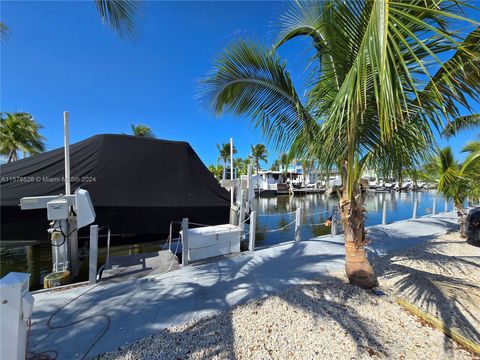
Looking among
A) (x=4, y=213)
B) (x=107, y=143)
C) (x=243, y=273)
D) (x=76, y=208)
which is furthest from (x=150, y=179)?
(x=243, y=273)

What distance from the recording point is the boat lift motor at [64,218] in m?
3.81

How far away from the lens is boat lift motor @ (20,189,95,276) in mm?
3814

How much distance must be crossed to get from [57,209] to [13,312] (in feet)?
9.54

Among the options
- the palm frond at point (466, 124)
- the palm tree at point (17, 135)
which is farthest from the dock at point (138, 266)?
the palm tree at point (17, 135)

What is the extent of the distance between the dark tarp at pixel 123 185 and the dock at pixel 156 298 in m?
1.60

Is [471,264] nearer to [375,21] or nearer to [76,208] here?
[375,21]

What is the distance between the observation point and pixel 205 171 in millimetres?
6391

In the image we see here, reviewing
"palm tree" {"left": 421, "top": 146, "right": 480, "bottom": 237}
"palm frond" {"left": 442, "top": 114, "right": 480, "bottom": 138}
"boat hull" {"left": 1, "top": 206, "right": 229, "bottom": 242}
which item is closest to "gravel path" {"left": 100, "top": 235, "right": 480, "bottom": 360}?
"boat hull" {"left": 1, "top": 206, "right": 229, "bottom": 242}

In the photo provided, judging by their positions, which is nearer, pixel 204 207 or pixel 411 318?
pixel 411 318

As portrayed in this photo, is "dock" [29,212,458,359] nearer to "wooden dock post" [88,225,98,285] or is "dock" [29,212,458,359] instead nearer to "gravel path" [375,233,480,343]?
"wooden dock post" [88,225,98,285]

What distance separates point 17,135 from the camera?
18016 millimetres

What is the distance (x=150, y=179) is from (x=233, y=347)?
4488 mm

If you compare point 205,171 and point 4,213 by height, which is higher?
point 205,171

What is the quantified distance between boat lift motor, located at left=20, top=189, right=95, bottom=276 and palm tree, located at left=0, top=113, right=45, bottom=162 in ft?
68.8
